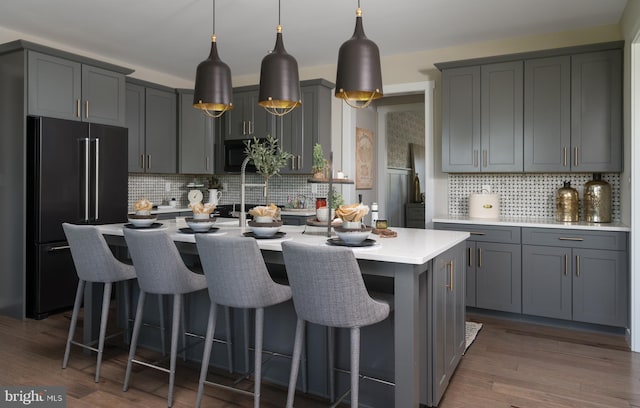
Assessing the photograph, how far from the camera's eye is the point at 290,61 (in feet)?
9.24

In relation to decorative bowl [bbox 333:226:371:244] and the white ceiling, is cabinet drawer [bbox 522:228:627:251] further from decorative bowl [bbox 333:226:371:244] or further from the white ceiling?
decorative bowl [bbox 333:226:371:244]

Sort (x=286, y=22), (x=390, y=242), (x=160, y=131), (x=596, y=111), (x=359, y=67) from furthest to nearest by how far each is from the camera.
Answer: (x=160, y=131) → (x=286, y=22) → (x=596, y=111) → (x=390, y=242) → (x=359, y=67)

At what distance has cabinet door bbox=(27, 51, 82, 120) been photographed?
→ 13.0 ft

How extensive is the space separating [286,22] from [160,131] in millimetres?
2382

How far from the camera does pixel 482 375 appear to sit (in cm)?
288

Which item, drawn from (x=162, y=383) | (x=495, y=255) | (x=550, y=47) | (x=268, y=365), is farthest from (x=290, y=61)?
(x=550, y=47)

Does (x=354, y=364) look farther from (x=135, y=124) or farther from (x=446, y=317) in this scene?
(x=135, y=124)

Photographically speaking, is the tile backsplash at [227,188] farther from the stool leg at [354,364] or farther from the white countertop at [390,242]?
the stool leg at [354,364]

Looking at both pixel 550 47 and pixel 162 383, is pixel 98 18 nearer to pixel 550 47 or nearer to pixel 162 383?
pixel 162 383

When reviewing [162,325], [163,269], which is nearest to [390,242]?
[163,269]

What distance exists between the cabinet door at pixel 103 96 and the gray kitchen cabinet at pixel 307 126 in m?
1.76

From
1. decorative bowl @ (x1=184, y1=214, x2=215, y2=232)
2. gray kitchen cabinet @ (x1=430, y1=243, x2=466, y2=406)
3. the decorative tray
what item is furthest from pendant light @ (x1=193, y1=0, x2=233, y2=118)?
gray kitchen cabinet @ (x1=430, y1=243, x2=466, y2=406)

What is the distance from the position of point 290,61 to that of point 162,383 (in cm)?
211

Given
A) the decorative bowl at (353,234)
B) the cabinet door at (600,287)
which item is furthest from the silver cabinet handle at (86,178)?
the cabinet door at (600,287)
